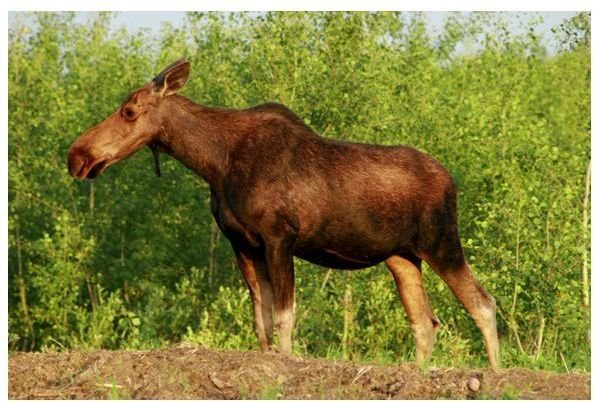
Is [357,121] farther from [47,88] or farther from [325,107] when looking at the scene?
[47,88]

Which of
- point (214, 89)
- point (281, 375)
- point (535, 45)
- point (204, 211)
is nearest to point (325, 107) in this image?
point (214, 89)

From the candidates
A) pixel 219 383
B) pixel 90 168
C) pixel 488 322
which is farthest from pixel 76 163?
pixel 488 322

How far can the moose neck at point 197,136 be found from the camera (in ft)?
42.2

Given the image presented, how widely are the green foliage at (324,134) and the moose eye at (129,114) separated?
830 cm

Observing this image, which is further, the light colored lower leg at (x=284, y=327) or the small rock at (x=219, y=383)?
the light colored lower leg at (x=284, y=327)

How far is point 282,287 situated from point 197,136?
6.08 feet

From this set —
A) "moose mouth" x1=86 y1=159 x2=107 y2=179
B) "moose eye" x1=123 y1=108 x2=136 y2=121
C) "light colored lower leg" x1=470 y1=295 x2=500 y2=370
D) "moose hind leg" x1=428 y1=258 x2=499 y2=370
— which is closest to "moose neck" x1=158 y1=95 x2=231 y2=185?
"moose eye" x1=123 y1=108 x2=136 y2=121

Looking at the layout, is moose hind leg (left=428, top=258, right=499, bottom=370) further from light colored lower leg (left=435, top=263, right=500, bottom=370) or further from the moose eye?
the moose eye

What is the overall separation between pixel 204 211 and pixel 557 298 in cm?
1104

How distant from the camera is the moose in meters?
12.4

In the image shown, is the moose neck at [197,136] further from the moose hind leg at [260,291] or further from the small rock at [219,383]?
the small rock at [219,383]

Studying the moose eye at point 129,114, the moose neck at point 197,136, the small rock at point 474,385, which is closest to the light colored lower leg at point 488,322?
the small rock at point 474,385

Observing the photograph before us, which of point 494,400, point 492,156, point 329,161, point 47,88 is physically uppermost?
point 47,88

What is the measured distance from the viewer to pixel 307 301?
2775 cm
